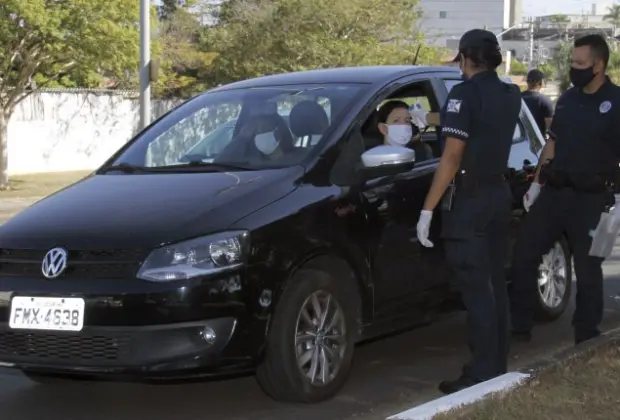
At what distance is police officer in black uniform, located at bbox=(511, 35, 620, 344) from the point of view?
569 cm

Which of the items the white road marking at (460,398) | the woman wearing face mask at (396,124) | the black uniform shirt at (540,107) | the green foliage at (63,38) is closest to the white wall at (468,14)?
the green foliage at (63,38)

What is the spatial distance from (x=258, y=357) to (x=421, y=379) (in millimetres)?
1424

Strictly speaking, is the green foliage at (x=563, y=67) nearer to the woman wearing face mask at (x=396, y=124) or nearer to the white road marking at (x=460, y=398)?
the woman wearing face mask at (x=396, y=124)

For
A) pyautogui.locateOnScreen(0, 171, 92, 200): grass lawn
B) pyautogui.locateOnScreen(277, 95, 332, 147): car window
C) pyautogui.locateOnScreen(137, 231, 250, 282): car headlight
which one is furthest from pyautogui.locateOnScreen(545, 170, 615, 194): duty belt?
pyautogui.locateOnScreen(0, 171, 92, 200): grass lawn

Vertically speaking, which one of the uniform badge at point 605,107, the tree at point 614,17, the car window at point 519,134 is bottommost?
the car window at point 519,134

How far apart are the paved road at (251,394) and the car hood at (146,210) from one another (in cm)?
100

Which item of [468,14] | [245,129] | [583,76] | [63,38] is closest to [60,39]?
[63,38]

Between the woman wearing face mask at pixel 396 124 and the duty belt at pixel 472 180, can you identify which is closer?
the duty belt at pixel 472 180

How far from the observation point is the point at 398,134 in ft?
18.4

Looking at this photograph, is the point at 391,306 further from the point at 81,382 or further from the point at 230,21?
the point at 230,21

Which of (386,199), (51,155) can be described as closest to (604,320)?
(386,199)

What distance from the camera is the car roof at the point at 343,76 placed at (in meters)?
5.73

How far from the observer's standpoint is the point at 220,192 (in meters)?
4.76

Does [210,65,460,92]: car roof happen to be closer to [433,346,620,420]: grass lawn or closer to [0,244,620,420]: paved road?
[0,244,620,420]: paved road
